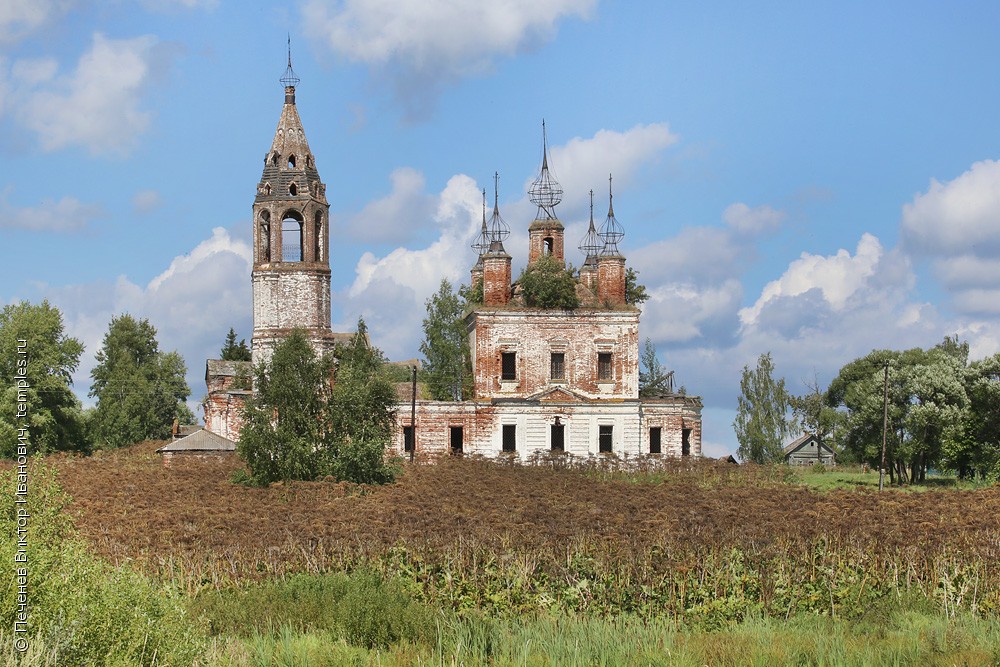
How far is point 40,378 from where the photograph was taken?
178ft

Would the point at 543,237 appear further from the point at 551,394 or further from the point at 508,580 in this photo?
the point at 508,580

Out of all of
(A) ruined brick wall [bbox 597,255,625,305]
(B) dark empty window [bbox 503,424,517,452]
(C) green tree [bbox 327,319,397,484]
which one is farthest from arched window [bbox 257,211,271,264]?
(C) green tree [bbox 327,319,397,484]

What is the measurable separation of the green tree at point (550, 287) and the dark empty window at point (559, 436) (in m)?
4.96

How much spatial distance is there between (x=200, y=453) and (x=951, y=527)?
27849 millimetres

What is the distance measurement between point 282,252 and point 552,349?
38.5ft

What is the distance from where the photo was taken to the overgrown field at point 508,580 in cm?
1392

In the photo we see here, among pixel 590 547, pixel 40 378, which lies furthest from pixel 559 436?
pixel 590 547

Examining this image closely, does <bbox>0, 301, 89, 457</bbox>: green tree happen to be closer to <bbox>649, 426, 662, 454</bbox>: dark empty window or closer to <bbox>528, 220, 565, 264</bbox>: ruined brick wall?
<bbox>528, 220, 565, 264</bbox>: ruined brick wall

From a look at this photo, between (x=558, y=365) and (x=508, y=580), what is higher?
(x=558, y=365)

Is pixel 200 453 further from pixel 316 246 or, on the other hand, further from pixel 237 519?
pixel 237 519

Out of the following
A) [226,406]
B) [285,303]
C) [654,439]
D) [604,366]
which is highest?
[285,303]

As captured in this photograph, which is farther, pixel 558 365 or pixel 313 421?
pixel 558 365

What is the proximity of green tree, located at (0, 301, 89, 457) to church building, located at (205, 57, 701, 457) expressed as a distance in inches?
304

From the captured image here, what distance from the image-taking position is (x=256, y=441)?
116 feet
